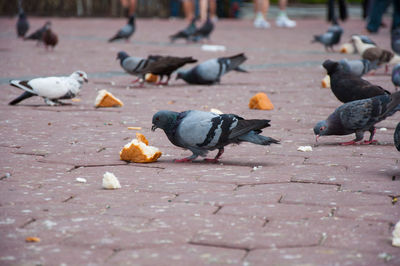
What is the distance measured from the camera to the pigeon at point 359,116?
5.12 meters

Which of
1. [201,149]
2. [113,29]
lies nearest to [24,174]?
[201,149]

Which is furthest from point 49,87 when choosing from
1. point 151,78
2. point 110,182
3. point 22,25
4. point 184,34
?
point 22,25

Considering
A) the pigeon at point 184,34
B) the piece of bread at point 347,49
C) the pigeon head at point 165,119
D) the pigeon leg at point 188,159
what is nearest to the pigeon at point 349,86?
the pigeon leg at point 188,159

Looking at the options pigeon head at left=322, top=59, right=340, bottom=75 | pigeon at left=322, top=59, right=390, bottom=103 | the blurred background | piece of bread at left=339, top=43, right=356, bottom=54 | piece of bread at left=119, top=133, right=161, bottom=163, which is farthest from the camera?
the blurred background

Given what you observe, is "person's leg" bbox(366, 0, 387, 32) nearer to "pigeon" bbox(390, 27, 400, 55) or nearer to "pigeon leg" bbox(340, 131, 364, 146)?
"pigeon" bbox(390, 27, 400, 55)

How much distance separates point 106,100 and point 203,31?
9.68 meters

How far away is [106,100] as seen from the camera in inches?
275

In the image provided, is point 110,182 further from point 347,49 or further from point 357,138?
point 347,49

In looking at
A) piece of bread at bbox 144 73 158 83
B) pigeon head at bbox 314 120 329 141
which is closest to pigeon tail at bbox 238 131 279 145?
pigeon head at bbox 314 120 329 141

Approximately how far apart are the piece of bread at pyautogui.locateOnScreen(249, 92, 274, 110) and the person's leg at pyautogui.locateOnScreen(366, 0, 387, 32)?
10.6 metres

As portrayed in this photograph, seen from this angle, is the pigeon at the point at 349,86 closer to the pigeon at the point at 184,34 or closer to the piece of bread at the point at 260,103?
the piece of bread at the point at 260,103

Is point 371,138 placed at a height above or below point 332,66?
below

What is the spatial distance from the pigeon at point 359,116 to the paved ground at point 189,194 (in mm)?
137

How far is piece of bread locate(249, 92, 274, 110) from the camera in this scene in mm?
6808
